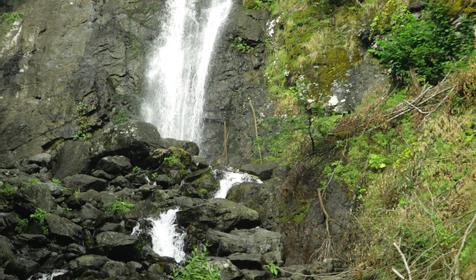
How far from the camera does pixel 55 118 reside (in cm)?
1680

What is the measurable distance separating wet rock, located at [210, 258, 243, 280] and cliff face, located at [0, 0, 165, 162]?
31.7 feet

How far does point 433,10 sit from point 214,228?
658 centimetres

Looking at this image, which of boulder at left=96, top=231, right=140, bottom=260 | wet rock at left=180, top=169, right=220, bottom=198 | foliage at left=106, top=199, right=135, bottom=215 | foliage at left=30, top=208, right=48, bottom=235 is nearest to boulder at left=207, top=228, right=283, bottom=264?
boulder at left=96, top=231, right=140, bottom=260

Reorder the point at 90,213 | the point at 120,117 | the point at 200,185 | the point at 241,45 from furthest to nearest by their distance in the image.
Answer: the point at 241,45 → the point at 120,117 → the point at 200,185 → the point at 90,213

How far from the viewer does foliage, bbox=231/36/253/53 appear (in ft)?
56.4

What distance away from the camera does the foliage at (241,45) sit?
56.4ft

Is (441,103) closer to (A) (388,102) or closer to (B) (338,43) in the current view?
(A) (388,102)

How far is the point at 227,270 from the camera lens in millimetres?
8203

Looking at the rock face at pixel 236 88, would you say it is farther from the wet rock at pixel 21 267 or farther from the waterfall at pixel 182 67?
the wet rock at pixel 21 267

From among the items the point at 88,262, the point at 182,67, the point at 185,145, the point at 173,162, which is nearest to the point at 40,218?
the point at 88,262

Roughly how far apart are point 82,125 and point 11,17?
6.42 m

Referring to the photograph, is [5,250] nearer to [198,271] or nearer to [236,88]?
[198,271]

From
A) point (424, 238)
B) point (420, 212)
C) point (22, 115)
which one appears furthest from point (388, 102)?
point (22, 115)

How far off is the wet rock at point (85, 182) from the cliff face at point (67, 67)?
4.53 m
